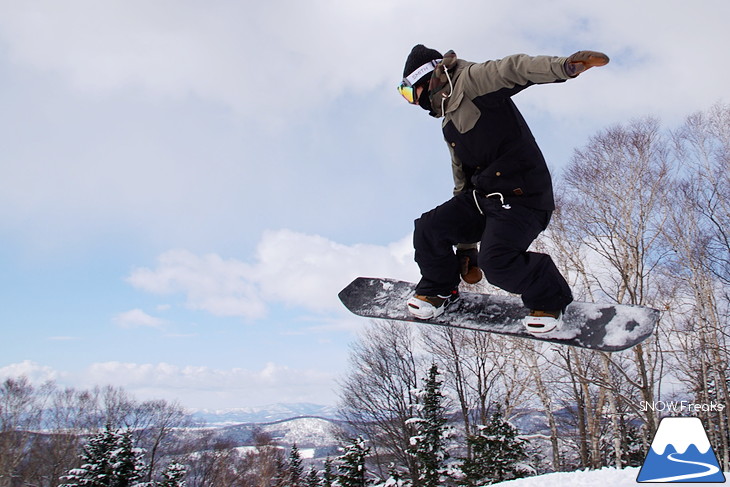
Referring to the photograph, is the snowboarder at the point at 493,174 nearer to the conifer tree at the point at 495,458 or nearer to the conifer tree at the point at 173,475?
the conifer tree at the point at 495,458

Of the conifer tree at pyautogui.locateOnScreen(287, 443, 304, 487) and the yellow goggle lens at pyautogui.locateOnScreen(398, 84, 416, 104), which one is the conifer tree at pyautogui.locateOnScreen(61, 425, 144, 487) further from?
the yellow goggle lens at pyautogui.locateOnScreen(398, 84, 416, 104)

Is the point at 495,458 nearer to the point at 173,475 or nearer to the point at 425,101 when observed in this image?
the point at 425,101

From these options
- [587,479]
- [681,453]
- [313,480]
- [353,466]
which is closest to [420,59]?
[681,453]

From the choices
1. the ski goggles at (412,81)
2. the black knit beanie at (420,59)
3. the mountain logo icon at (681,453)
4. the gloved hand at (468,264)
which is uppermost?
the black knit beanie at (420,59)

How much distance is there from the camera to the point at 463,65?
2674 mm

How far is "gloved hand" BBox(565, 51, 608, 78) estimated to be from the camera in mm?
1983

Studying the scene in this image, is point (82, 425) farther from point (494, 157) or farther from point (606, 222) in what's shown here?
point (494, 157)

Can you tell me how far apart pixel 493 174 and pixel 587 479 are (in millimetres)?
9262

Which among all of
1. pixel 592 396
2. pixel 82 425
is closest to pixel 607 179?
pixel 592 396

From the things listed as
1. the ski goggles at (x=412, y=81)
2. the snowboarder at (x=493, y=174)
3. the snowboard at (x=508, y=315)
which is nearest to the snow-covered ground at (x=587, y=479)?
the snowboard at (x=508, y=315)

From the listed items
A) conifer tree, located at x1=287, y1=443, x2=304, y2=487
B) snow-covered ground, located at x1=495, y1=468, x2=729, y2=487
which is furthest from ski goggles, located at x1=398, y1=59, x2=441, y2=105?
conifer tree, located at x1=287, y1=443, x2=304, y2=487

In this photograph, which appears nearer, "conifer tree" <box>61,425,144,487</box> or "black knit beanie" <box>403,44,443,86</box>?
"black knit beanie" <box>403,44,443,86</box>

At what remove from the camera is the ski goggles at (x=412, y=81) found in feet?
8.81

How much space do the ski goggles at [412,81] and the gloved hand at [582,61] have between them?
817 mm
